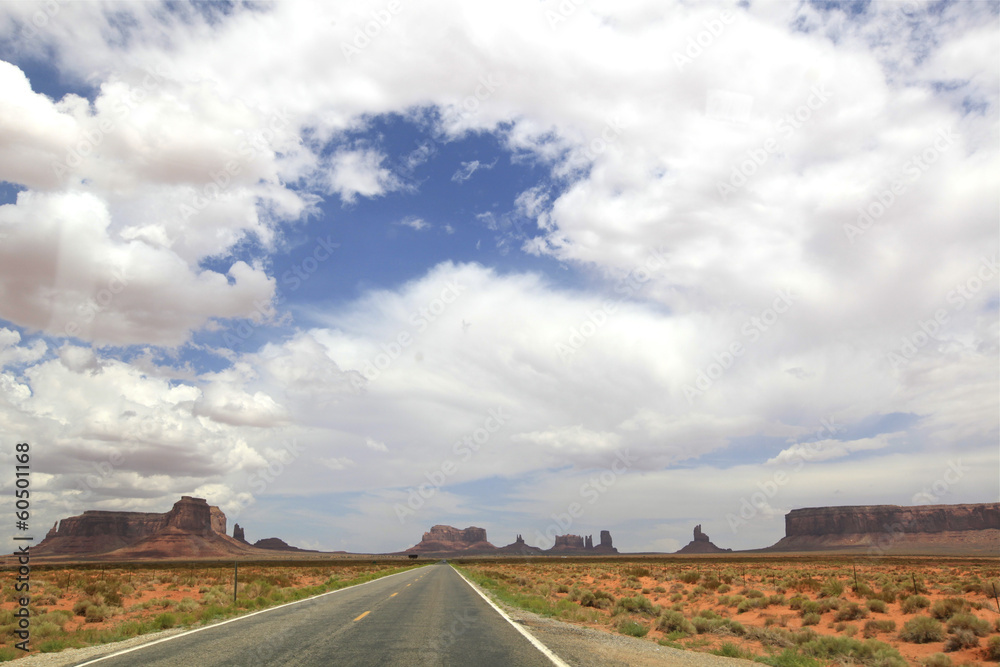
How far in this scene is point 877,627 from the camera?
680 inches

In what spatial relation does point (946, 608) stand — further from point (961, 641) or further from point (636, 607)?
point (636, 607)

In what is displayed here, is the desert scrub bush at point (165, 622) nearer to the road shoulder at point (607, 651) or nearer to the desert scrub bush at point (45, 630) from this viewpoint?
the desert scrub bush at point (45, 630)

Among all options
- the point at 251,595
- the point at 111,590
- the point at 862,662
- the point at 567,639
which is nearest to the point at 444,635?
the point at 567,639

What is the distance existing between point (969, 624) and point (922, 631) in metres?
1.11

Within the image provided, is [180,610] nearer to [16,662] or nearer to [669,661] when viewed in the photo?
[16,662]

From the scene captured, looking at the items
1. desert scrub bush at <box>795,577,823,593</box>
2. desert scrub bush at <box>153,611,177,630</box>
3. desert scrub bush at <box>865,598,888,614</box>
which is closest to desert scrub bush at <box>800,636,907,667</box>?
desert scrub bush at <box>865,598,888,614</box>

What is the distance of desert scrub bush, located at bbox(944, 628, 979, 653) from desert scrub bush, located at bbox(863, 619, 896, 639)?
2.34m

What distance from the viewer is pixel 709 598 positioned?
28.6 meters

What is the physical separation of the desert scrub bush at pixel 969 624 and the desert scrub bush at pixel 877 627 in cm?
181

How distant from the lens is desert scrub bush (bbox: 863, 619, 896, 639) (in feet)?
55.7

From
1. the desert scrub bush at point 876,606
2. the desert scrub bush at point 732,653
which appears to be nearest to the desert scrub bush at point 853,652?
the desert scrub bush at point 732,653

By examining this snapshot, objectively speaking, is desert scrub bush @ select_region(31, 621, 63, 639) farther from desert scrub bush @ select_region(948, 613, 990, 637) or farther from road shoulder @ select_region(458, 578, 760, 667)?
desert scrub bush @ select_region(948, 613, 990, 637)

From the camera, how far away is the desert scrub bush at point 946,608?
56.3ft

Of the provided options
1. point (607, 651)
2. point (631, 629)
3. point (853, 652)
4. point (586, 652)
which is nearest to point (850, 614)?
point (853, 652)
